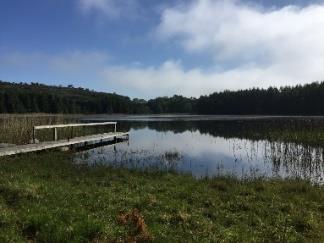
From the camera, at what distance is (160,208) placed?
1066 cm

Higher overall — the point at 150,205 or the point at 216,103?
the point at 216,103

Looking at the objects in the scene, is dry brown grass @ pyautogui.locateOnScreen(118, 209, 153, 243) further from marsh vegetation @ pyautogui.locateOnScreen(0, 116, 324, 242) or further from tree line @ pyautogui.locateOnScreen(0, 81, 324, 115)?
tree line @ pyautogui.locateOnScreen(0, 81, 324, 115)

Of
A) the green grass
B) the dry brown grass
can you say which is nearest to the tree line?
the green grass

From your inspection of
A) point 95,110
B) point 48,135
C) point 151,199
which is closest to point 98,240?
point 151,199

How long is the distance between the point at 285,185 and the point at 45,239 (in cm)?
953

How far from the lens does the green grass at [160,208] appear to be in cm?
830

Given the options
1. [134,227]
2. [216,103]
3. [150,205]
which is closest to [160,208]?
[150,205]

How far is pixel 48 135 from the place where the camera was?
107 feet

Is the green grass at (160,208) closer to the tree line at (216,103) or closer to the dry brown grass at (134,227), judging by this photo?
the dry brown grass at (134,227)

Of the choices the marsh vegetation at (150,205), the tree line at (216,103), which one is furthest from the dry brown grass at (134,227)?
the tree line at (216,103)

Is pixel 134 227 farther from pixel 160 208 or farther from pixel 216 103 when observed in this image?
pixel 216 103

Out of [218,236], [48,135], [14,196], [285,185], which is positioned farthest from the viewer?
[48,135]

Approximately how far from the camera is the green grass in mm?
8305

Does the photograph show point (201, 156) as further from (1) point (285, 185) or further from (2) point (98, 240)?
(2) point (98, 240)
